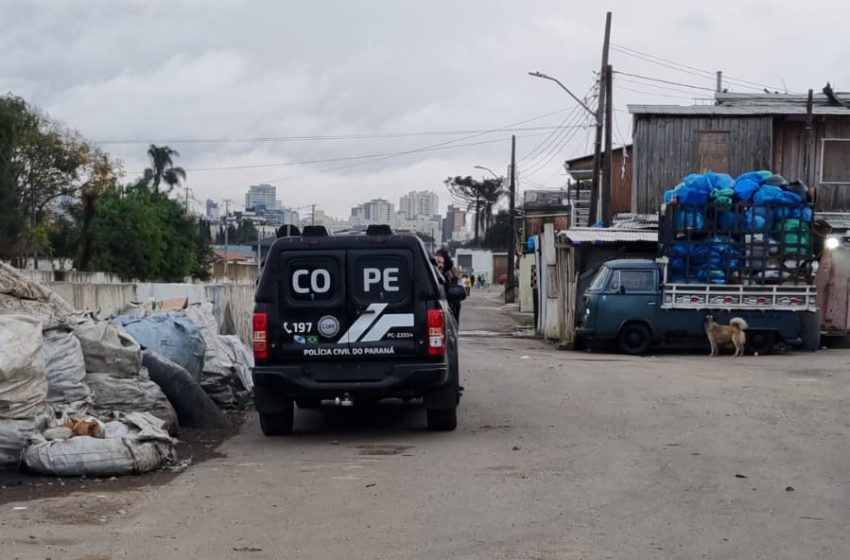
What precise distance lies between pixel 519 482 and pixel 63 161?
54127mm

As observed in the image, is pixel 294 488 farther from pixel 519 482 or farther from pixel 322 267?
pixel 322 267

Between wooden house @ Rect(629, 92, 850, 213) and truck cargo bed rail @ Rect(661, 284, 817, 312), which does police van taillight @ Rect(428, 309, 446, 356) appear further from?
wooden house @ Rect(629, 92, 850, 213)

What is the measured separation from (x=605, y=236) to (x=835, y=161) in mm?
10485

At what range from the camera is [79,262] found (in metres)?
55.2

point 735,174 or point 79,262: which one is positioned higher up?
point 735,174

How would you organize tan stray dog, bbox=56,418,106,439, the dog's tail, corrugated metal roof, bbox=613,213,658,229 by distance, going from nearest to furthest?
tan stray dog, bbox=56,418,106,439 → the dog's tail → corrugated metal roof, bbox=613,213,658,229

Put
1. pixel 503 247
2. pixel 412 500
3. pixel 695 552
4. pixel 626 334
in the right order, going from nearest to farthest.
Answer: pixel 695 552 → pixel 412 500 → pixel 626 334 → pixel 503 247

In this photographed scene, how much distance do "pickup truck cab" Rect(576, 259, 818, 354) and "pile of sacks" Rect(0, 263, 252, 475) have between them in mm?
10276

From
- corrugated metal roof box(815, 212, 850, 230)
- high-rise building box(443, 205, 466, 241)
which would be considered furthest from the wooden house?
high-rise building box(443, 205, 466, 241)

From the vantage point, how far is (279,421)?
37.8ft

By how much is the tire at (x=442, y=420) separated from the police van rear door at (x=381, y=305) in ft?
2.78

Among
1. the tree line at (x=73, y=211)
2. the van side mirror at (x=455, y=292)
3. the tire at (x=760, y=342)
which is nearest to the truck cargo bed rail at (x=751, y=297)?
the tire at (x=760, y=342)

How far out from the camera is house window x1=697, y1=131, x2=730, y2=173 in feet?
109

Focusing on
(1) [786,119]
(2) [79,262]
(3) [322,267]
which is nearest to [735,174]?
(1) [786,119]
